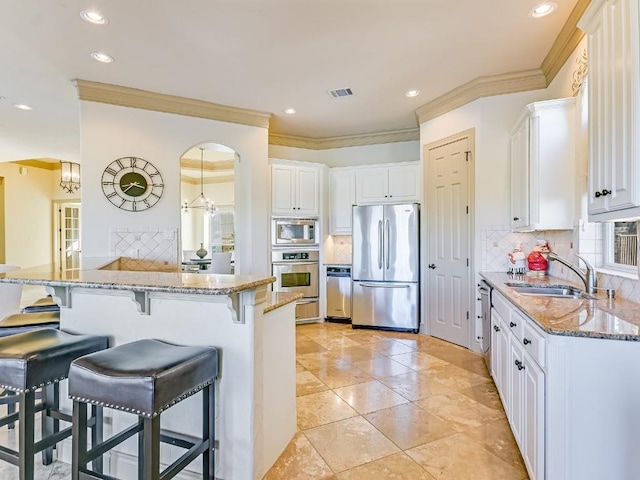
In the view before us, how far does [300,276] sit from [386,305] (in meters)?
1.28

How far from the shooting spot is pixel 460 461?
79.3 inches

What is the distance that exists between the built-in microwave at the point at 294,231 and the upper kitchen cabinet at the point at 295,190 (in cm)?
11

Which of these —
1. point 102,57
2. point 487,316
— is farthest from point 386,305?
point 102,57

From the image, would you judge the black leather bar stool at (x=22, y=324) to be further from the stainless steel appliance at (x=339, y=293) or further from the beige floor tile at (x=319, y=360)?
the stainless steel appliance at (x=339, y=293)

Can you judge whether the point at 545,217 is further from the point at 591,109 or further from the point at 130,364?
the point at 130,364

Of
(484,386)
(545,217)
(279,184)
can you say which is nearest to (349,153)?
(279,184)

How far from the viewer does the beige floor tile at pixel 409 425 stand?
2.24 meters

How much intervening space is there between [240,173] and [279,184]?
1.94ft

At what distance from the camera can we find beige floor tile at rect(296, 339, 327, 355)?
3.99m

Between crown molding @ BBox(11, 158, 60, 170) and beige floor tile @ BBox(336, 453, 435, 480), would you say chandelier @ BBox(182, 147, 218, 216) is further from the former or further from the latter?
beige floor tile @ BBox(336, 453, 435, 480)

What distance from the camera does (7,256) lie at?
318 inches

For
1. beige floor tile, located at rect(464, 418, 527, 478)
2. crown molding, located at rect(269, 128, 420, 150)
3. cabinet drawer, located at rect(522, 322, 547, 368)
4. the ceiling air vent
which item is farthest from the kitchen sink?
crown molding, located at rect(269, 128, 420, 150)

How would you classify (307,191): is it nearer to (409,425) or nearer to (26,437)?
(409,425)

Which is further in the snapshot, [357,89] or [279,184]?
[279,184]
